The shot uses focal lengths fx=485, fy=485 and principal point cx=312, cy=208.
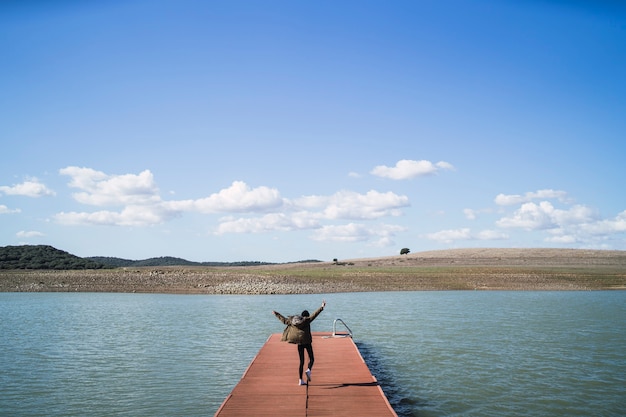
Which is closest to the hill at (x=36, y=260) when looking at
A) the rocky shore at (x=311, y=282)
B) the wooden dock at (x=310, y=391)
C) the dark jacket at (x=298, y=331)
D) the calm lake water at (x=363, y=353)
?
the rocky shore at (x=311, y=282)

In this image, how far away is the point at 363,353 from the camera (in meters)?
25.1

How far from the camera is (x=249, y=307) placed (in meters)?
45.5

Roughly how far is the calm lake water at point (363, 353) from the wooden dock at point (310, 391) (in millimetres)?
1354

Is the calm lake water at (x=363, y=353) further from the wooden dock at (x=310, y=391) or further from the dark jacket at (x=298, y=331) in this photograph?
the dark jacket at (x=298, y=331)

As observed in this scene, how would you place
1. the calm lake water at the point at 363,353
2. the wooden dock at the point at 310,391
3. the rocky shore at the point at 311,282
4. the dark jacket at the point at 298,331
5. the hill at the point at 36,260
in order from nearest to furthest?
the wooden dock at the point at 310,391, the dark jacket at the point at 298,331, the calm lake water at the point at 363,353, the rocky shore at the point at 311,282, the hill at the point at 36,260

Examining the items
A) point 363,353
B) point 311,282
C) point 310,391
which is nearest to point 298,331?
point 310,391

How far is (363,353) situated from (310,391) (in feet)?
33.6

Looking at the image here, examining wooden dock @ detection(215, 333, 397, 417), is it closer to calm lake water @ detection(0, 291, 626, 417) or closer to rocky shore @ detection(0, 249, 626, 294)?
calm lake water @ detection(0, 291, 626, 417)

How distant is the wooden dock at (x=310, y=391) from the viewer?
13359 mm

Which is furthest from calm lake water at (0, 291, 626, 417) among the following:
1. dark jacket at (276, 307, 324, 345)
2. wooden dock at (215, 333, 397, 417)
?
dark jacket at (276, 307, 324, 345)

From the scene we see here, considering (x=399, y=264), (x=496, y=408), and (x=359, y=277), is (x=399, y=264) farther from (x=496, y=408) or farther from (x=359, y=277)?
(x=496, y=408)

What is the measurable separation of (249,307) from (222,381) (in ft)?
87.4

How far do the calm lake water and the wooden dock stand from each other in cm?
135

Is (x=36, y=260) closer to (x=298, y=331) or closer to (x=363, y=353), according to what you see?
(x=363, y=353)
